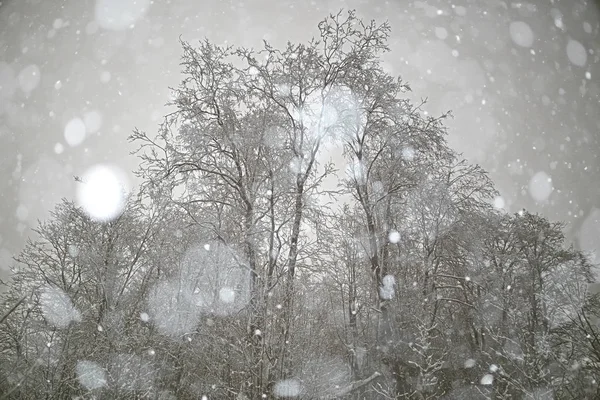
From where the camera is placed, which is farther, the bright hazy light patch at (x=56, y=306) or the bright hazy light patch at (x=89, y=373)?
the bright hazy light patch at (x=56, y=306)

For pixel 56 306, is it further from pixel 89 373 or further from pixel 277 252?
pixel 277 252

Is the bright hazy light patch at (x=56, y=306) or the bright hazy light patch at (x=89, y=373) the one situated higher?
the bright hazy light patch at (x=56, y=306)

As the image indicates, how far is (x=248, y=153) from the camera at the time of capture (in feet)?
28.4

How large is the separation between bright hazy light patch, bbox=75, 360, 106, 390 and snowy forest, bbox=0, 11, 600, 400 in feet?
0.14

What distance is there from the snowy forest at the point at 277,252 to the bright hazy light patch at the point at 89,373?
4cm

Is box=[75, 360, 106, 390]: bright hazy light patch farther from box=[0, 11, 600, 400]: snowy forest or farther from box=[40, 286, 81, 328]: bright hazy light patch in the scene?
box=[40, 286, 81, 328]: bright hazy light patch

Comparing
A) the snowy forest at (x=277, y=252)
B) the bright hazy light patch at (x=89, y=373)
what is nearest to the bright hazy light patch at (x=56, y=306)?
the snowy forest at (x=277, y=252)

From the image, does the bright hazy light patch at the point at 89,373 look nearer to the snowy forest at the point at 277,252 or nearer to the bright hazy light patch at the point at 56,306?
the snowy forest at the point at 277,252

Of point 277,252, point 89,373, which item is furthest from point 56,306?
point 277,252

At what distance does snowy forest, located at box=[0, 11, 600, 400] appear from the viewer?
647cm

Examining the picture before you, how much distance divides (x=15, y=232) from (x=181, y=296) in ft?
430

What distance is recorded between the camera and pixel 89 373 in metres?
6.96

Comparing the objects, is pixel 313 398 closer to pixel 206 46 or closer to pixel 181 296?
pixel 181 296

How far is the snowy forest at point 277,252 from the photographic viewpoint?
6473 millimetres
